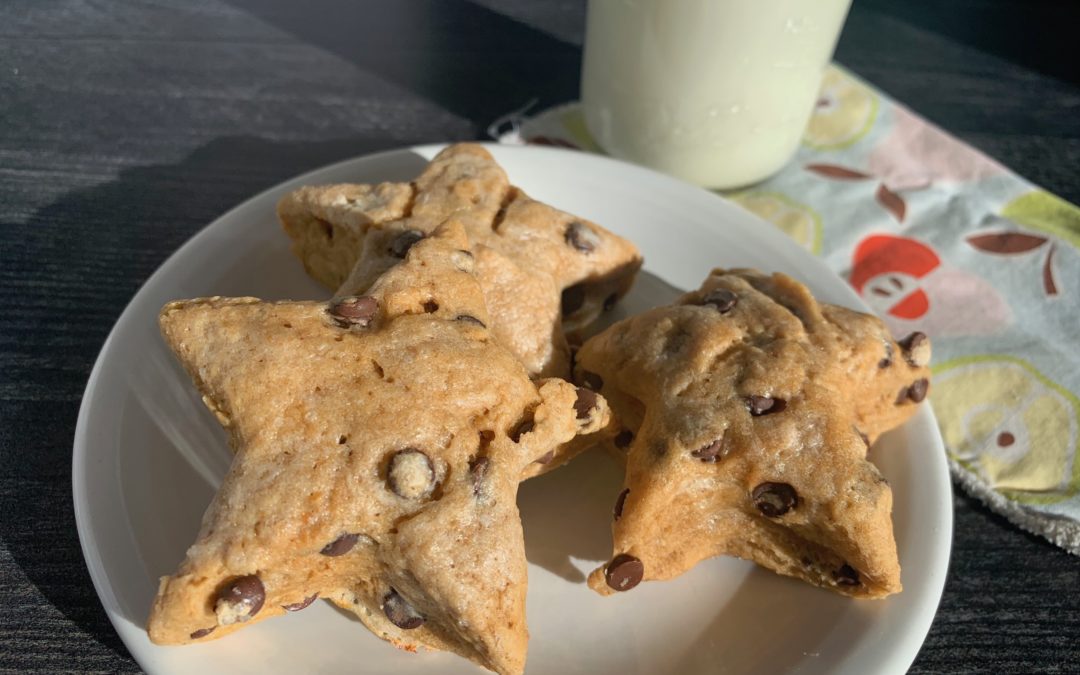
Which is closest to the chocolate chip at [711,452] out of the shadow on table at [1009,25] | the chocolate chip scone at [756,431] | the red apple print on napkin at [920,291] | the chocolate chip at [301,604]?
the chocolate chip scone at [756,431]

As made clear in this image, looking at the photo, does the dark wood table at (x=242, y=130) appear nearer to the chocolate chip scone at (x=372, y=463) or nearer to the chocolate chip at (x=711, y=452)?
the chocolate chip scone at (x=372, y=463)

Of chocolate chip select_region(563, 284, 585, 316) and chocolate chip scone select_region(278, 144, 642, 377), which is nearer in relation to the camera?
chocolate chip scone select_region(278, 144, 642, 377)

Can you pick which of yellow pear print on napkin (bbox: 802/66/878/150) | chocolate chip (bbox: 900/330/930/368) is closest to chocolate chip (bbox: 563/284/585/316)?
chocolate chip (bbox: 900/330/930/368)

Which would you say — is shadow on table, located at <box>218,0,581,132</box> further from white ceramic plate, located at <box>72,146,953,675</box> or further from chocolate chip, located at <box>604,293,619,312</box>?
white ceramic plate, located at <box>72,146,953,675</box>

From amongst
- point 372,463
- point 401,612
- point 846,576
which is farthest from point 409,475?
point 846,576

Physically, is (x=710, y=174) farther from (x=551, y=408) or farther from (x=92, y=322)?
(x=92, y=322)

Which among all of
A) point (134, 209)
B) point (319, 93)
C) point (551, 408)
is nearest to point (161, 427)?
point (551, 408)

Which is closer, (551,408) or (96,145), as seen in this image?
(551,408)
